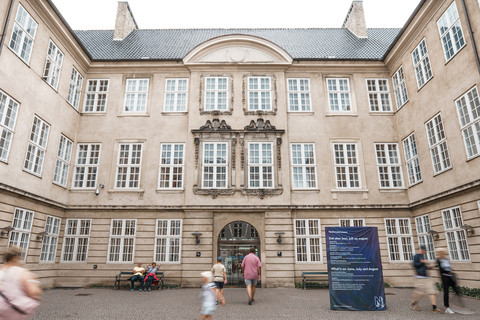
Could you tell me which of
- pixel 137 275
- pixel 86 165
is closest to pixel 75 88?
pixel 86 165

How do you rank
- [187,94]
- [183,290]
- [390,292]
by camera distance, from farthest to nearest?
[187,94], [183,290], [390,292]

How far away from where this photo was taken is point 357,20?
2553 cm

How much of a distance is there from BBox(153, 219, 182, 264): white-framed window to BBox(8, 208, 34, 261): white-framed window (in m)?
6.05

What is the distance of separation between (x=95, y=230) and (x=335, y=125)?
50.0 ft

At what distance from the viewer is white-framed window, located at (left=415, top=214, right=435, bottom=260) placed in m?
16.6

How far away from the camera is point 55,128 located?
17.5 meters

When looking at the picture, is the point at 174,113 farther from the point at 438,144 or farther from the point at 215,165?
the point at 438,144

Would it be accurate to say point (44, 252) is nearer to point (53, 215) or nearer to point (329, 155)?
point (53, 215)

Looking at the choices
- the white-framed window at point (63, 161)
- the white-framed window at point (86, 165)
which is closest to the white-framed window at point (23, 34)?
the white-framed window at point (63, 161)

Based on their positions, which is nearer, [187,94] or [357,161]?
[357,161]

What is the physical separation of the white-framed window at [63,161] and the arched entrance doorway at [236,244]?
9.42 meters

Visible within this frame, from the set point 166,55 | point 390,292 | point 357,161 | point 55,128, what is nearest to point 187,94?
point 166,55

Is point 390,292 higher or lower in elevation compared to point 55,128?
lower

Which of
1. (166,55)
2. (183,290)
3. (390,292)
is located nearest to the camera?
(390,292)
